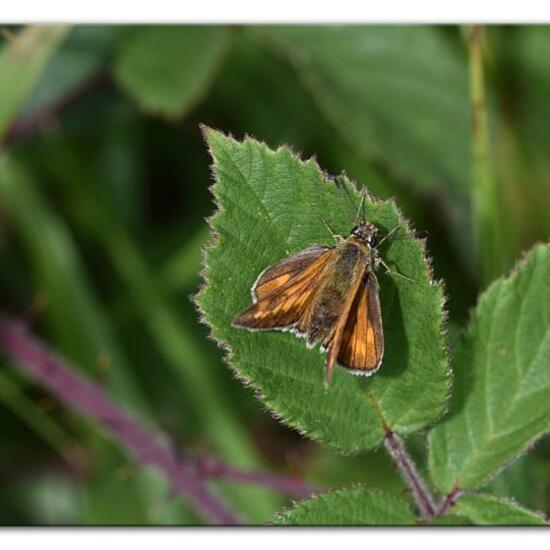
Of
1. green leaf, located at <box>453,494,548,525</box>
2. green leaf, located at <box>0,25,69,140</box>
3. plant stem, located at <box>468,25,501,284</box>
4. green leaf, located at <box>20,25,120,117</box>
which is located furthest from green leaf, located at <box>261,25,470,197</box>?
green leaf, located at <box>453,494,548,525</box>

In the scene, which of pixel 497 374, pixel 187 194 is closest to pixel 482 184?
pixel 497 374

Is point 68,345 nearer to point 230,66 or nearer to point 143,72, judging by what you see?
point 143,72

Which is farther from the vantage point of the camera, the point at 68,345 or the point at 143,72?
the point at 68,345

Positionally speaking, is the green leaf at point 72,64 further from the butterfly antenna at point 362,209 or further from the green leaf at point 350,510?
the green leaf at point 350,510

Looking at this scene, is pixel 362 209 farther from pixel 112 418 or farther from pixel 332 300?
pixel 112 418

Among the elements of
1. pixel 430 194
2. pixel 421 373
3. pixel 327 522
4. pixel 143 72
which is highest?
pixel 143 72
